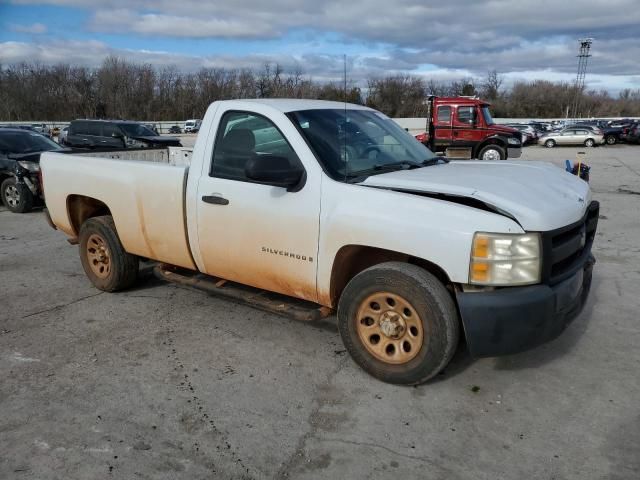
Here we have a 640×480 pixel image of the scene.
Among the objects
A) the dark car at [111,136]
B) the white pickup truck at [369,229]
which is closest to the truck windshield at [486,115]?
the dark car at [111,136]

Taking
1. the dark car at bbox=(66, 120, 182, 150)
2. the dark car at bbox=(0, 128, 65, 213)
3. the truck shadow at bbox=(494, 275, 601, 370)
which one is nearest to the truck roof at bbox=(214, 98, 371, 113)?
the truck shadow at bbox=(494, 275, 601, 370)

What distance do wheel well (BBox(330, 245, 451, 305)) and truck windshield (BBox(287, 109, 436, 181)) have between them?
20.5 inches

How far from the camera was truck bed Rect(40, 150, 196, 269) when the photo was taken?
445 cm

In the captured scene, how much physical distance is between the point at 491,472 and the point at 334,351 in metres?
1.63

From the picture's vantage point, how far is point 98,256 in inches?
217

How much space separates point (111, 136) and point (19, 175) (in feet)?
29.0

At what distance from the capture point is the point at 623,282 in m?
5.62

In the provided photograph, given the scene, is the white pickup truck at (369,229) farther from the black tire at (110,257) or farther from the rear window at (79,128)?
the rear window at (79,128)

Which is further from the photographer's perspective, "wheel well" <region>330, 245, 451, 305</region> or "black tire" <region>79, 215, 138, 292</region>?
"black tire" <region>79, 215, 138, 292</region>

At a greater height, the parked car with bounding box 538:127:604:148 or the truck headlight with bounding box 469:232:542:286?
the parked car with bounding box 538:127:604:148

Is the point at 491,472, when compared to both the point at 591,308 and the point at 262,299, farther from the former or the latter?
the point at 591,308

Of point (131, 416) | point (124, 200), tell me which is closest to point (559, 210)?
point (131, 416)

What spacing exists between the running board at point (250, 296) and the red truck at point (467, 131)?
54.6ft

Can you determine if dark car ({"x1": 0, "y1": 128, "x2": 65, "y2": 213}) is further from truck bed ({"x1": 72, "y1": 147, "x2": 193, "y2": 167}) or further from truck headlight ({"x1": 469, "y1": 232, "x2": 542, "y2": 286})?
truck headlight ({"x1": 469, "y1": 232, "x2": 542, "y2": 286})
